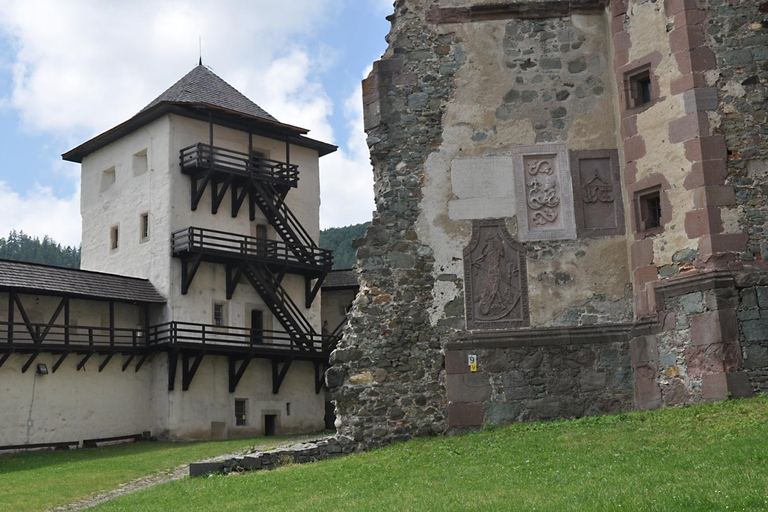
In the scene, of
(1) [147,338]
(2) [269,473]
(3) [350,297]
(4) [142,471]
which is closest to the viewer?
(2) [269,473]

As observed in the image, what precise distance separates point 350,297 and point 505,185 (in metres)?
25.0

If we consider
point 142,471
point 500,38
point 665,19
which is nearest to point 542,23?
point 500,38

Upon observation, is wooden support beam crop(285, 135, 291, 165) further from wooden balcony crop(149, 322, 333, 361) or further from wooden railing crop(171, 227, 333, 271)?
wooden balcony crop(149, 322, 333, 361)

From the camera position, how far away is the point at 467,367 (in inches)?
639

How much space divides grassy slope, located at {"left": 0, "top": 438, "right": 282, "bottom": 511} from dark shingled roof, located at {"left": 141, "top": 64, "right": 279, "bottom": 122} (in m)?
12.5

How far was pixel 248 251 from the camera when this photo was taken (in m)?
34.9

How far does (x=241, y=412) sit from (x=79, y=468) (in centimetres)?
1207

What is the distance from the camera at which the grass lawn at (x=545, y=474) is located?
908cm

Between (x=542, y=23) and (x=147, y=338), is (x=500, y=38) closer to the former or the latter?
(x=542, y=23)

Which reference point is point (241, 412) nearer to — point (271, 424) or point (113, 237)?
point (271, 424)

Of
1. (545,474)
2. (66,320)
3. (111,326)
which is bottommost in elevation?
(545,474)

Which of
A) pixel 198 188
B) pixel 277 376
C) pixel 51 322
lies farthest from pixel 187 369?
pixel 198 188

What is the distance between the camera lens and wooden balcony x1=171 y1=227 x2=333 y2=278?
33.3 m

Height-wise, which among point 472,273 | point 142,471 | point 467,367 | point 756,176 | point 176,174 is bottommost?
point 142,471
